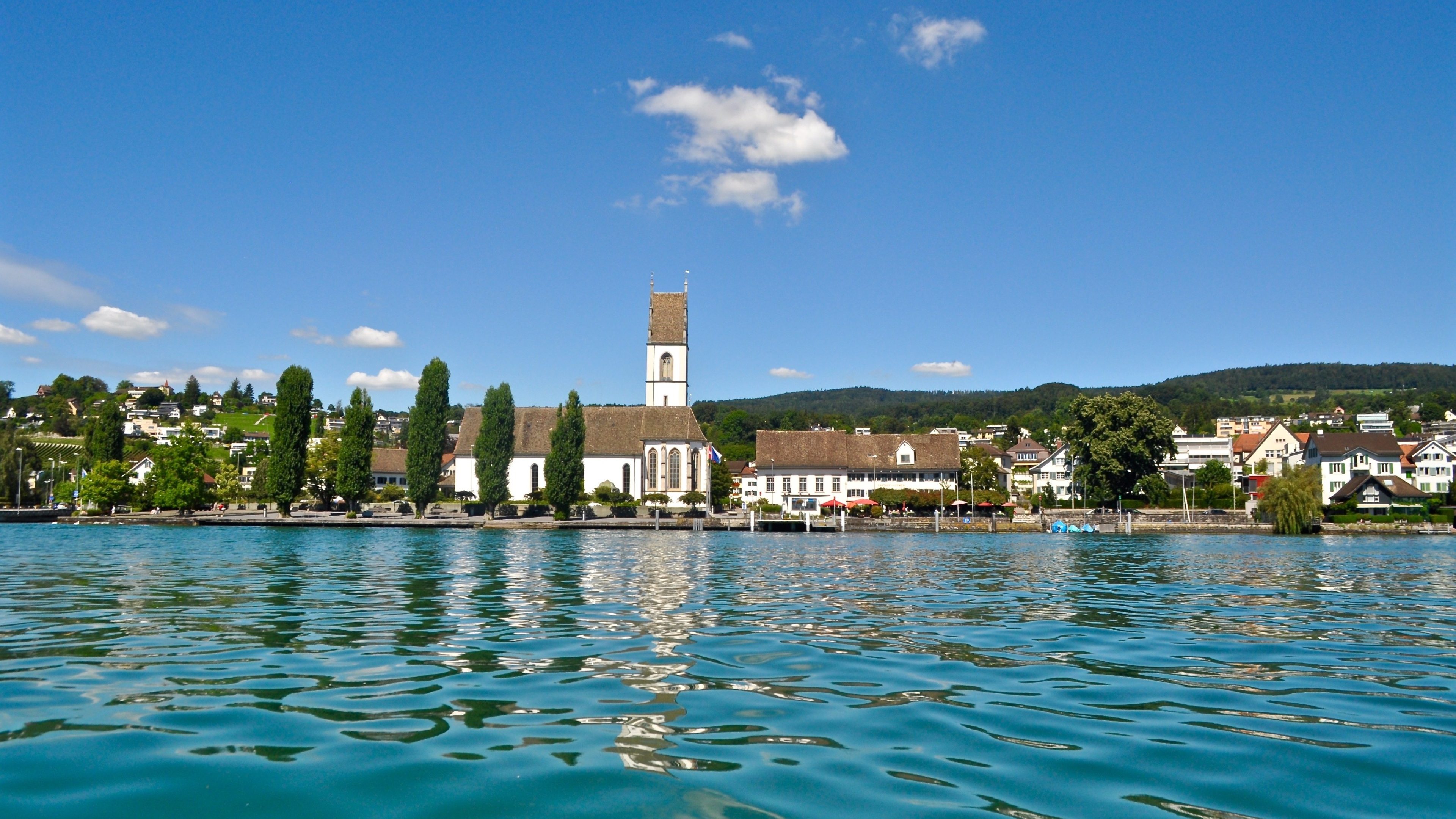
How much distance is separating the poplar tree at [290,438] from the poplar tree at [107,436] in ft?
52.5

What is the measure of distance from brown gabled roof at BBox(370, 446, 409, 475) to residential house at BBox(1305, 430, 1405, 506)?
108093 mm

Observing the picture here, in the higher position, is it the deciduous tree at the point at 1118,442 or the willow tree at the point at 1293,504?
the deciduous tree at the point at 1118,442

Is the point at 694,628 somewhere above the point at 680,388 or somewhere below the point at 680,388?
below

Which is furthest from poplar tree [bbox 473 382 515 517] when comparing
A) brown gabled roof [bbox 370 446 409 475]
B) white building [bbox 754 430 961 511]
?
brown gabled roof [bbox 370 446 409 475]

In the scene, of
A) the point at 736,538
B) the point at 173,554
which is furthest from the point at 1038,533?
the point at 173,554

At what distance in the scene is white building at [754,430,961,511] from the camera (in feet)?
295

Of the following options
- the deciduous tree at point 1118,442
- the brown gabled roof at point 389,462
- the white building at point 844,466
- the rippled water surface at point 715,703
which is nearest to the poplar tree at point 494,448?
the white building at point 844,466

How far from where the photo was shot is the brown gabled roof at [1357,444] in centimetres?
9850

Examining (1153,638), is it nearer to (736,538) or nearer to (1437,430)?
(736,538)

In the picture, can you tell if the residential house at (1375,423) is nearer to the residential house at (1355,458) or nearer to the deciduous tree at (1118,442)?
the residential house at (1355,458)

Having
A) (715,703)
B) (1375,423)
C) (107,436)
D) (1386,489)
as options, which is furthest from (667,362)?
(1375,423)

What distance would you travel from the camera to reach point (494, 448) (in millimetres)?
73938

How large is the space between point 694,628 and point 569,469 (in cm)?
5945

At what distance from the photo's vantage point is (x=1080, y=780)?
5605 mm
